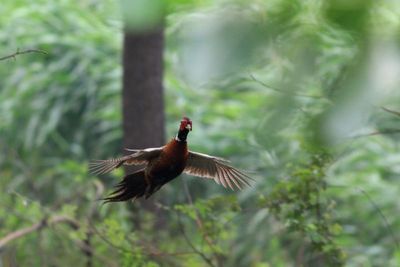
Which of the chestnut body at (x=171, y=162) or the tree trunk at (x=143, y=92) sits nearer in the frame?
the chestnut body at (x=171, y=162)

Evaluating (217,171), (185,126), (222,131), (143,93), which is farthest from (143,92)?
(185,126)

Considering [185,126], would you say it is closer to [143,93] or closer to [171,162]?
[171,162]

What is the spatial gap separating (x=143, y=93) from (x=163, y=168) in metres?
2.96

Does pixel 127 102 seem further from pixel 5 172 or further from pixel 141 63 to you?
pixel 5 172

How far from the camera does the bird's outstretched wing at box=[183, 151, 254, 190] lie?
2.91 meters

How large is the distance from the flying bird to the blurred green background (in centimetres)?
20

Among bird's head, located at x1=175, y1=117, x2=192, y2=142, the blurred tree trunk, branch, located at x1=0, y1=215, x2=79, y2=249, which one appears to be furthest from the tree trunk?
bird's head, located at x1=175, y1=117, x2=192, y2=142

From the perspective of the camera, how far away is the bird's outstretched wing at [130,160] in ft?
8.25

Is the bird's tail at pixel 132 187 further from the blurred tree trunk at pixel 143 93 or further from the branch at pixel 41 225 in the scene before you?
the blurred tree trunk at pixel 143 93

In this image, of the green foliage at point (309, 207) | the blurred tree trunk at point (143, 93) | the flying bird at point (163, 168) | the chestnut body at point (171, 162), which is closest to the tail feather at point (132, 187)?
the flying bird at point (163, 168)

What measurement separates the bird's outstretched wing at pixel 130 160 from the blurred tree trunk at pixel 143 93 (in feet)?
7.59

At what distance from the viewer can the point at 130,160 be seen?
8.70 ft

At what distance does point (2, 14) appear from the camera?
7391 millimetres

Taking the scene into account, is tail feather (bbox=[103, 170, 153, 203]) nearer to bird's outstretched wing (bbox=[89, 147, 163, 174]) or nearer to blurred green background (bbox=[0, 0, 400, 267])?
bird's outstretched wing (bbox=[89, 147, 163, 174])
